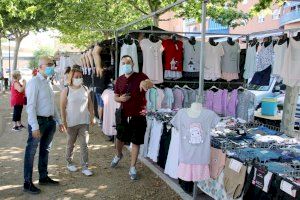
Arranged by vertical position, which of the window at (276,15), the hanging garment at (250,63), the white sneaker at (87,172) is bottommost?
the white sneaker at (87,172)

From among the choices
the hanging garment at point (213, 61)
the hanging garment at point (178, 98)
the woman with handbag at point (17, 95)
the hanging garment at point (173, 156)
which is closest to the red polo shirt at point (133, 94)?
the hanging garment at point (173, 156)

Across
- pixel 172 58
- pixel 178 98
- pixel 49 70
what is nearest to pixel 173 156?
pixel 49 70

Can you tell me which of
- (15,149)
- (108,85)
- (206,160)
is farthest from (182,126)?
(15,149)

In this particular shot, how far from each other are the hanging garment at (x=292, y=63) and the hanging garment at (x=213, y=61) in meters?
1.67

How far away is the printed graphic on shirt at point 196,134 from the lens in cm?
461

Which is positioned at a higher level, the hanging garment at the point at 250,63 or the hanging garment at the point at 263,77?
the hanging garment at the point at 250,63

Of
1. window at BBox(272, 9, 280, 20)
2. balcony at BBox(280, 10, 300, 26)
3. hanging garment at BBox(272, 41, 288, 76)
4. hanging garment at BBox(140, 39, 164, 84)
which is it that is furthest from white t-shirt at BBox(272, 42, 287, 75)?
window at BBox(272, 9, 280, 20)

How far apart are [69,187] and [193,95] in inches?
131

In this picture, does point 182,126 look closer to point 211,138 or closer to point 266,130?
point 211,138

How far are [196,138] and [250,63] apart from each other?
3.84 meters

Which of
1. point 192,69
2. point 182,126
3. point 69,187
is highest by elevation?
point 192,69

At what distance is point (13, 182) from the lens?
6.12 metres

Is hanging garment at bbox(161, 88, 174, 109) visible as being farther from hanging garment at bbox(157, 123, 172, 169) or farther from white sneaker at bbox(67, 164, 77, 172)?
white sneaker at bbox(67, 164, 77, 172)

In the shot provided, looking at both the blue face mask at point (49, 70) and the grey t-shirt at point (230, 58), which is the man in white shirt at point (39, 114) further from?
the grey t-shirt at point (230, 58)
